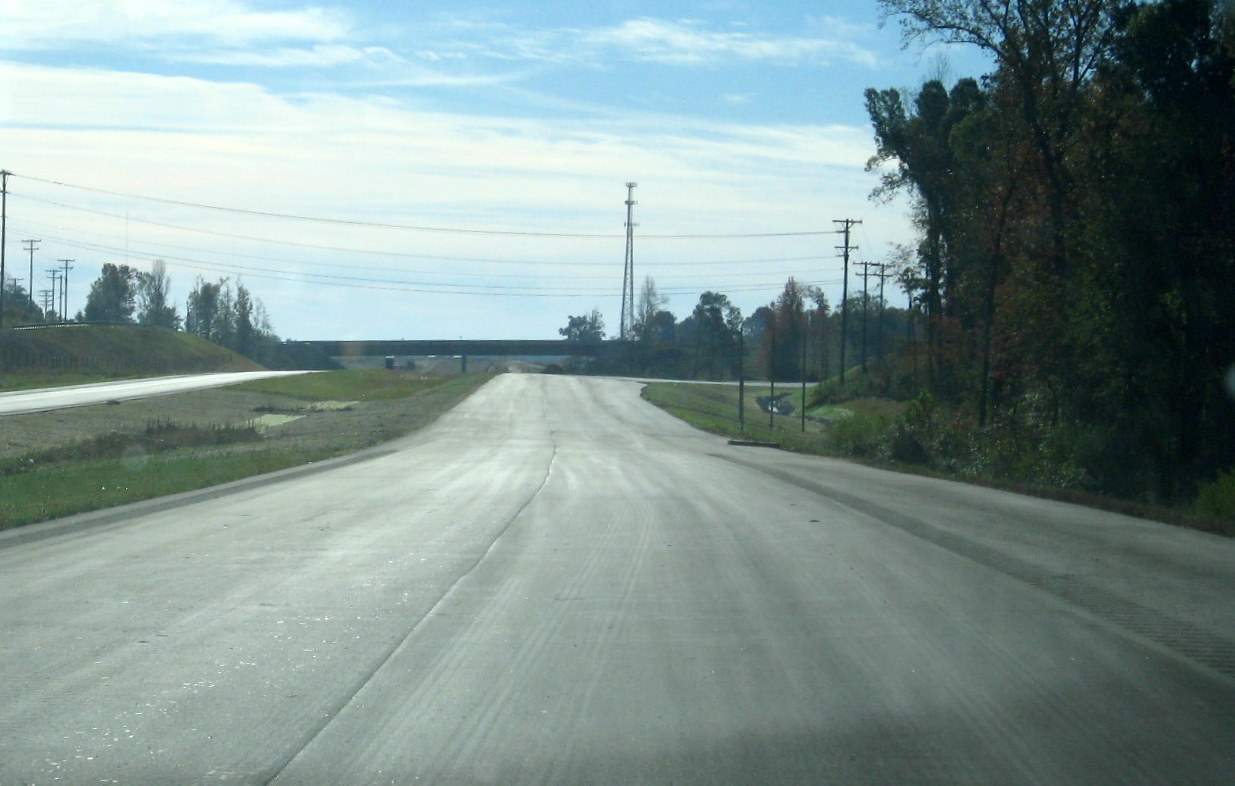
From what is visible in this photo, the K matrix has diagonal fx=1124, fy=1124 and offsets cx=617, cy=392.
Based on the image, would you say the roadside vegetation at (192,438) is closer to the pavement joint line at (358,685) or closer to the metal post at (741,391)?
the pavement joint line at (358,685)

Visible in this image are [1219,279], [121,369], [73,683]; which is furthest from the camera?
[121,369]

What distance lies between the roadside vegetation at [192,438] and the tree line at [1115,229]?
18.6 metres

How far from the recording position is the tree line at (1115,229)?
2350 centimetres

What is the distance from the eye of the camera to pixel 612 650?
7969 mm

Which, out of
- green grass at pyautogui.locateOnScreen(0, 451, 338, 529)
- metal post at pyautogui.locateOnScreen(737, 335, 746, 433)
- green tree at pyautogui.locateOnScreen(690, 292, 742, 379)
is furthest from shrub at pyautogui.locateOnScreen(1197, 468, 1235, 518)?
green tree at pyautogui.locateOnScreen(690, 292, 742, 379)

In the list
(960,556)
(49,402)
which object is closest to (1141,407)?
(960,556)

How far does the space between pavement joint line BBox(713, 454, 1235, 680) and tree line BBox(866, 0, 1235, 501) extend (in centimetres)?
1198

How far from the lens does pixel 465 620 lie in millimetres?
8867

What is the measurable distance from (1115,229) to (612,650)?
20.4 m

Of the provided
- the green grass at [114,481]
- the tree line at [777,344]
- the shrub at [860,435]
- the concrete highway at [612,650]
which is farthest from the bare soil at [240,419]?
the tree line at [777,344]

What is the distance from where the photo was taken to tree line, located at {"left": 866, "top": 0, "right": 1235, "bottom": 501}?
23.5 meters

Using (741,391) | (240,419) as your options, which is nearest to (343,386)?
(240,419)

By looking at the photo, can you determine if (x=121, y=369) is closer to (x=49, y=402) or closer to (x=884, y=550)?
(x=49, y=402)

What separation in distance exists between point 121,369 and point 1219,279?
3597 inches
